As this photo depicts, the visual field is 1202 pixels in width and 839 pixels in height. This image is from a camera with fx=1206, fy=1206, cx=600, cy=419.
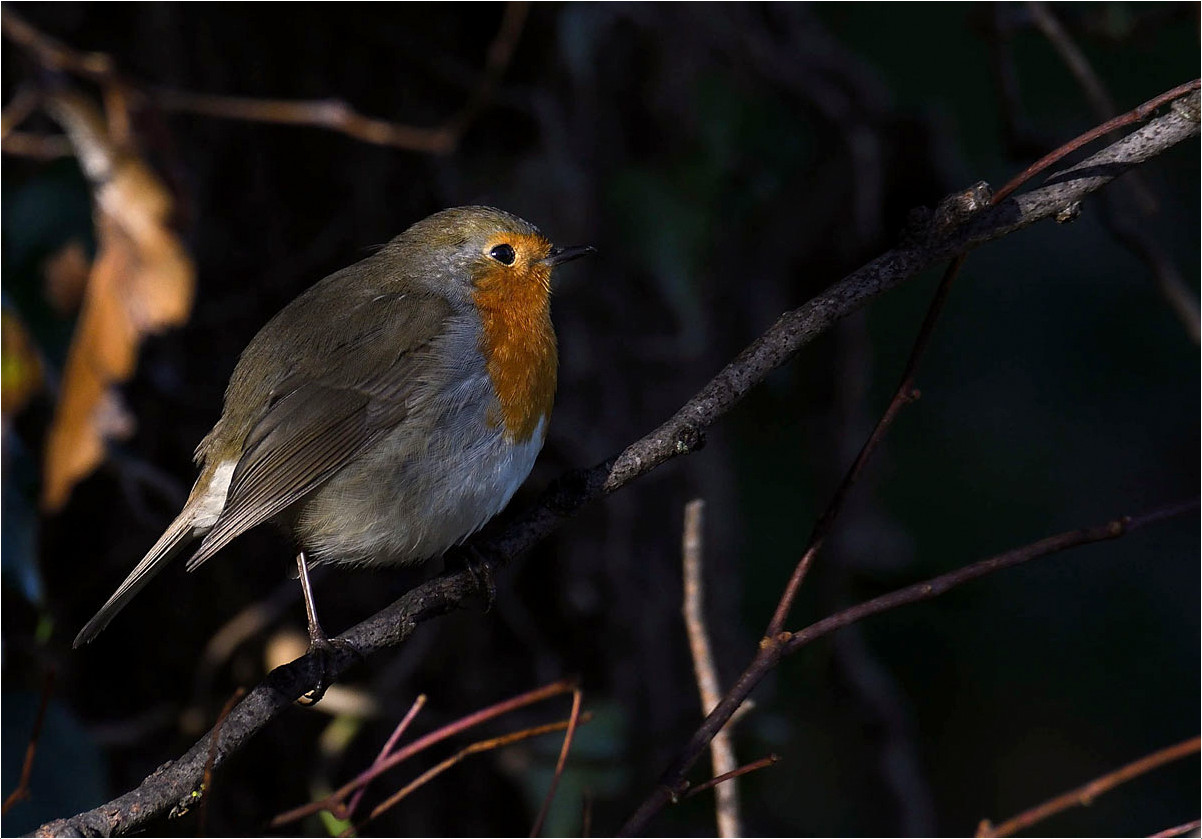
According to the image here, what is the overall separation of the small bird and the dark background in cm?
44

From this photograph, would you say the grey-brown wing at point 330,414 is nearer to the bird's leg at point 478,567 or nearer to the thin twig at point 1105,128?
the bird's leg at point 478,567

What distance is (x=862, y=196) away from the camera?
11.6 ft

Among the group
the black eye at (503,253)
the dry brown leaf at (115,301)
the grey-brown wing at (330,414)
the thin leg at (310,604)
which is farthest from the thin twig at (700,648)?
the dry brown leaf at (115,301)

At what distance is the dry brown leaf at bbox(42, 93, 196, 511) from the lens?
8.75 feet

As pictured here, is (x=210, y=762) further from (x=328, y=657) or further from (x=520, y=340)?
(x=520, y=340)

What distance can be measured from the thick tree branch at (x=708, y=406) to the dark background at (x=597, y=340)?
4.27 ft

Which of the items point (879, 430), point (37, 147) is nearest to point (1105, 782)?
point (879, 430)

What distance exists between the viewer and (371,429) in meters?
2.64

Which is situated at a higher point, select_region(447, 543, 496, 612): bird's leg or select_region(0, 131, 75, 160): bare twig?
select_region(0, 131, 75, 160): bare twig

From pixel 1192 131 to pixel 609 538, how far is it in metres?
2.48

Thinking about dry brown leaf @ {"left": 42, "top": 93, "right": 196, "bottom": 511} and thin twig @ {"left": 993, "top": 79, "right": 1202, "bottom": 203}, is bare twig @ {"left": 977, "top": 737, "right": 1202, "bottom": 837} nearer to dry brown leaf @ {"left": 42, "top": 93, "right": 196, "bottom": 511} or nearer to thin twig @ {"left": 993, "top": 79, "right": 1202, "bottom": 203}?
thin twig @ {"left": 993, "top": 79, "right": 1202, "bottom": 203}

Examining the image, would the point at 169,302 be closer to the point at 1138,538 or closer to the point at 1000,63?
the point at 1000,63

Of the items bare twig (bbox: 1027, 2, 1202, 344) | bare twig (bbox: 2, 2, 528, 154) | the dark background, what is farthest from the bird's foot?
bare twig (bbox: 1027, 2, 1202, 344)

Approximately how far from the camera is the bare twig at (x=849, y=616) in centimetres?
148
